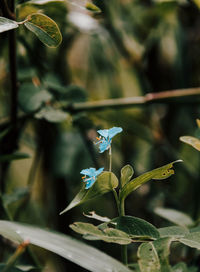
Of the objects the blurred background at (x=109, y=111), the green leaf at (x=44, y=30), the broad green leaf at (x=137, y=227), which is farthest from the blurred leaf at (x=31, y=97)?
the broad green leaf at (x=137, y=227)

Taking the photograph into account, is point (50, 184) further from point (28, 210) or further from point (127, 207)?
point (127, 207)

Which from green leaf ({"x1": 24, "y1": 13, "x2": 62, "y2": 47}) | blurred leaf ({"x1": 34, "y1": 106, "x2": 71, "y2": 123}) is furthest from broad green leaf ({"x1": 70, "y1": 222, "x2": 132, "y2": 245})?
blurred leaf ({"x1": 34, "y1": 106, "x2": 71, "y2": 123})

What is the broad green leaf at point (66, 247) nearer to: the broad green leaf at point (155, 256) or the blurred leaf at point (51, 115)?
the broad green leaf at point (155, 256)

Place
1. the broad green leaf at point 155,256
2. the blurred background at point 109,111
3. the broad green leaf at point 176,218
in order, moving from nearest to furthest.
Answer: the broad green leaf at point 155,256, the broad green leaf at point 176,218, the blurred background at point 109,111

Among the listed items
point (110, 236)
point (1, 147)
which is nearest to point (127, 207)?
point (1, 147)

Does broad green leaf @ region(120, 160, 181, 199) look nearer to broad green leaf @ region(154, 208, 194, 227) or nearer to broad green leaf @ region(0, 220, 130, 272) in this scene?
broad green leaf @ region(0, 220, 130, 272)

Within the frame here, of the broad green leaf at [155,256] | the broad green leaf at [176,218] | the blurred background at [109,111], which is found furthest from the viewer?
the blurred background at [109,111]

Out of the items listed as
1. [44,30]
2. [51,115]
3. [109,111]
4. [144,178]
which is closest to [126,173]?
[144,178]
